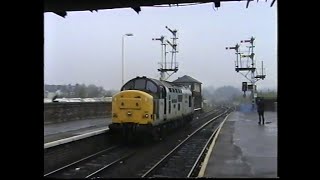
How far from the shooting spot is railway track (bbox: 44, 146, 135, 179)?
13.6 m

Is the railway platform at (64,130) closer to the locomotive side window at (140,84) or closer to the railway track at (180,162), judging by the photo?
the locomotive side window at (140,84)

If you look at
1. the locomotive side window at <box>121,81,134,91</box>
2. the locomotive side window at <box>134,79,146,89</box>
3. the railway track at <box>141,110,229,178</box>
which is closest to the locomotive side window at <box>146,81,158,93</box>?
the locomotive side window at <box>134,79,146,89</box>

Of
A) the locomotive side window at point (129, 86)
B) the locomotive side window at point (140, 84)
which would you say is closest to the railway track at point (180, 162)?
the locomotive side window at point (140, 84)

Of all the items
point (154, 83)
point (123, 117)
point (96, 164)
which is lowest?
point (96, 164)

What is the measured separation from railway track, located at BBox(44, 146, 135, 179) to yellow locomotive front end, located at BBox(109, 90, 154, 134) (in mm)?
1189

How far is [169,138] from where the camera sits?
25.6 meters

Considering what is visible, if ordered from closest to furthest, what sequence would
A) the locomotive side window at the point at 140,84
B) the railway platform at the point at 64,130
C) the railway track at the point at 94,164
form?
the railway track at the point at 94,164 < the railway platform at the point at 64,130 < the locomotive side window at the point at 140,84

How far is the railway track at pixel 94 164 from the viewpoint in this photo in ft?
44.6

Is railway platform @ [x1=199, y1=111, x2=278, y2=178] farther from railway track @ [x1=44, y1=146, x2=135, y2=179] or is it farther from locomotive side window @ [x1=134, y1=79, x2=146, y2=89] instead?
locomotive side window @ [x1=134, y1=79, x2=146, y2=89]

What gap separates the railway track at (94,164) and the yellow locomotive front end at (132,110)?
46.8 inches

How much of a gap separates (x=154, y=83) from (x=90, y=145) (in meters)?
4.65
